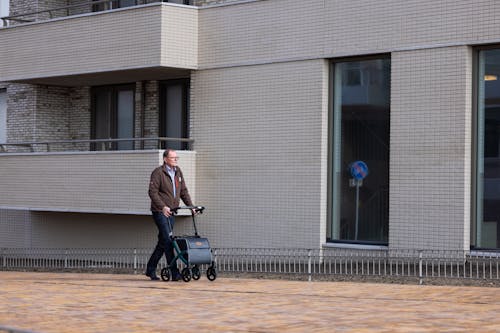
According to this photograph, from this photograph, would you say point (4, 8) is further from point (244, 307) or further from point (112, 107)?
point (244, 307)

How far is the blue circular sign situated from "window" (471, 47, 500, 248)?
8.12 ft

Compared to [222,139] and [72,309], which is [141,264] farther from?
[72,309]

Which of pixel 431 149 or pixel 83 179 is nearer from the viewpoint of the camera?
pixel 431 149

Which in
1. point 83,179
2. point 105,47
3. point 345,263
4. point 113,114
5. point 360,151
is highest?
point 105,47

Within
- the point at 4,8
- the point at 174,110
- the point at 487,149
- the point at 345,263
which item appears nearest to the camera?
the point at 345,263

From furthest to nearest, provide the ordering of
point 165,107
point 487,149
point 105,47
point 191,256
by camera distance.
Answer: point 165,107
point 105,47
point 487,149
point 191,256

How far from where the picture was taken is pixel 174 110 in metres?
24.5

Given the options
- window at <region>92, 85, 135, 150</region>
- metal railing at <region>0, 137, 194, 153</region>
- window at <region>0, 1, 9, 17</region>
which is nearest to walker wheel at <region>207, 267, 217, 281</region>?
metal railing at <region>0, 137, 194, 153</region>

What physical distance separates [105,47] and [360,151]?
6.66 m

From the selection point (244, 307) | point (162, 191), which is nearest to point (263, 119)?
point (162, 191)

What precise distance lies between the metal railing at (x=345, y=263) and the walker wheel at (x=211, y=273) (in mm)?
1575

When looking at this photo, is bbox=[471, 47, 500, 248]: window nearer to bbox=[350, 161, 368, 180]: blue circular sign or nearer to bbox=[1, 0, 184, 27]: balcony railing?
bbox=[350, 161, 368, 180]: blue circular sign

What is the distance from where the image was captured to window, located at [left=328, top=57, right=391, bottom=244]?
64.4 ft

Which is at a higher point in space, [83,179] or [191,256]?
[83,179]
